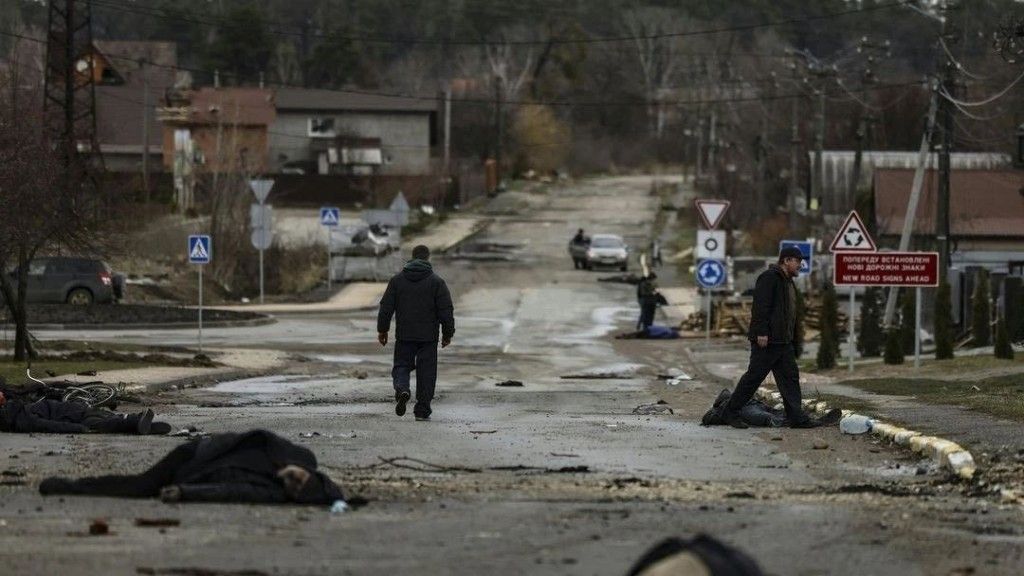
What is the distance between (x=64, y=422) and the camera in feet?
56.1

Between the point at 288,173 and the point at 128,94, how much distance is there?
982 cm

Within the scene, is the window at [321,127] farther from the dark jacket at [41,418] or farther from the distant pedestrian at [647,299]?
the dark jacket at [41,418]

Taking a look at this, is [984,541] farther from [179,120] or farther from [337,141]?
[337,141]

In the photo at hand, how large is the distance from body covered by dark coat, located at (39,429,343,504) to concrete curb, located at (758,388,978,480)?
5183 mm

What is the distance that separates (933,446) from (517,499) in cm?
497

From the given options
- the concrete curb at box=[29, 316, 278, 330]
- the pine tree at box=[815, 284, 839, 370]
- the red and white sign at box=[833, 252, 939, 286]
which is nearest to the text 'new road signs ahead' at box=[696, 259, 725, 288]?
the pine tree at box=[815, 284, 839, 370]

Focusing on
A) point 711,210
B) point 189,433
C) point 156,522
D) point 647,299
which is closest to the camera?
point 156,522

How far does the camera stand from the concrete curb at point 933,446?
14.0 meters

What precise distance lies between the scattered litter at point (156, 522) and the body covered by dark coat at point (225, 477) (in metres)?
0.81

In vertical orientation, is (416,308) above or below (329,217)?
below

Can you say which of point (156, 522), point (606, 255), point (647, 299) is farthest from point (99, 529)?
point (606, 255)

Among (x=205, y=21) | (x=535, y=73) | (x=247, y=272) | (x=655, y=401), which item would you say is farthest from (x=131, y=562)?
(x=535, y=73)

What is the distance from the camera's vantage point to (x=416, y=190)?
98.4 meters

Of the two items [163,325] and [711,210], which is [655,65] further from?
[711,210]
